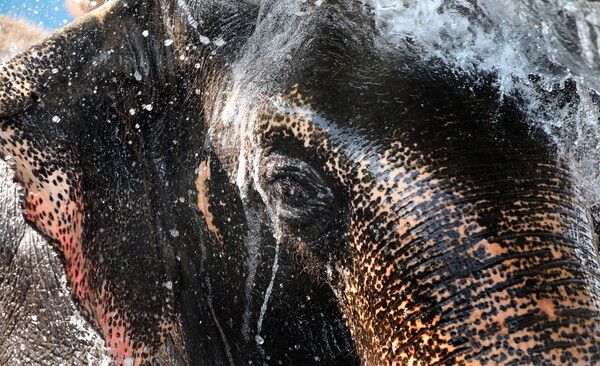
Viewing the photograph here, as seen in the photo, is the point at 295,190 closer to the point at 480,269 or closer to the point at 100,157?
the point at 480,269

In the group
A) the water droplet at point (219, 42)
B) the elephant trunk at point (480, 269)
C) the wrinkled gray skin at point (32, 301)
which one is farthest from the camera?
the wrinkled gray skin at point (32, 301)

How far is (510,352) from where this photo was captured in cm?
146

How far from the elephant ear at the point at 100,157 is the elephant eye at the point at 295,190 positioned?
558 millimetres

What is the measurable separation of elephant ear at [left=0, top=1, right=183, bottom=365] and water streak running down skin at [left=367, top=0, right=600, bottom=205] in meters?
0.76

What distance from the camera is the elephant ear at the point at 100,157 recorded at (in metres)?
2.17

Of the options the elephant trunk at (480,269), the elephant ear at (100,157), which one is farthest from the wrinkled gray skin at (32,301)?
the elephant trunk at (480,269)

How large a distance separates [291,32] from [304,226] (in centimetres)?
52

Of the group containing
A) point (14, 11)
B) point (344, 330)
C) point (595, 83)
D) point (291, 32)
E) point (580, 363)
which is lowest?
point (580, 363)

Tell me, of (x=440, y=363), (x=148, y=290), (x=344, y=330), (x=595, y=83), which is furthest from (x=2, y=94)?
(x=595, y=83)

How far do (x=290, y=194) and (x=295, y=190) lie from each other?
0.06ft

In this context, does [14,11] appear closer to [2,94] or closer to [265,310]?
[2,94]

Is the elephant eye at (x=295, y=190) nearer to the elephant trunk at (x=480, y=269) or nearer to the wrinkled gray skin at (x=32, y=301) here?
the elephant trunk at (x=480, y=269)

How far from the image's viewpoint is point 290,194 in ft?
6.19

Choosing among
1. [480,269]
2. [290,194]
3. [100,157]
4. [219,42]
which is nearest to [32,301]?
[100,157]
